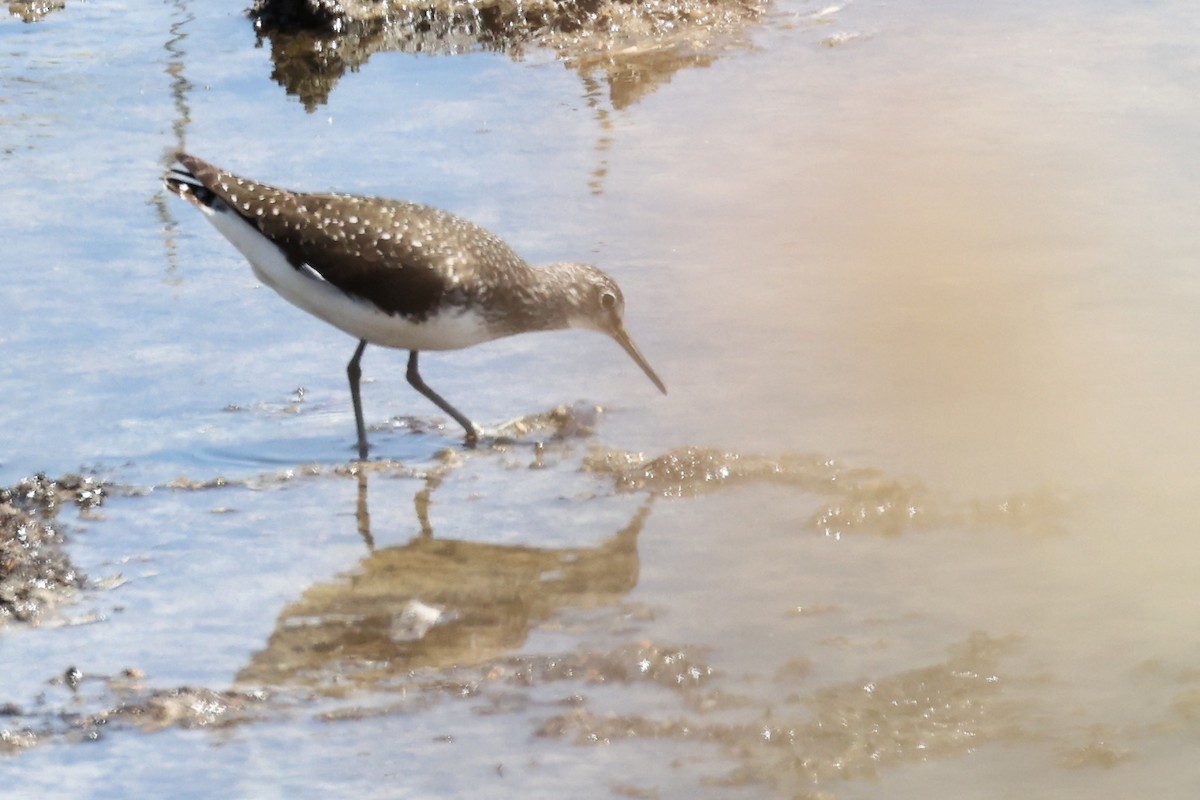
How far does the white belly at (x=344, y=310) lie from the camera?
652 cm

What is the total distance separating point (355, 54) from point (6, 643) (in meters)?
6.70

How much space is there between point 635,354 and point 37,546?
2.65m

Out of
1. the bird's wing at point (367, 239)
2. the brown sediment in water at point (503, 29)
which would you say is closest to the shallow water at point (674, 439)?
the brown sediment in water at point (503, 29)

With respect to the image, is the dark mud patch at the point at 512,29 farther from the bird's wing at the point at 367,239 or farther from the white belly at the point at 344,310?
the white belly at the point at 344,310

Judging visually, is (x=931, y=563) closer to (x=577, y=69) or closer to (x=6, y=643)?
(x=6, y=643)

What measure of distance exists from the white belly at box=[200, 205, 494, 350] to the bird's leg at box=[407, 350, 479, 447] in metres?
0.22

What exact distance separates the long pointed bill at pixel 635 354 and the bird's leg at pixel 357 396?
3.79 ft

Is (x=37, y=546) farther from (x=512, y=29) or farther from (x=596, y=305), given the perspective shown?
(x=512, y=29)

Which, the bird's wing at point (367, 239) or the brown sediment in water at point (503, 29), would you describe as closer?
the bird's wing at point (367, 239)

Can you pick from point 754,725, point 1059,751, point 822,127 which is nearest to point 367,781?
point 754,725

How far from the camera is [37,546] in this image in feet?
18.7

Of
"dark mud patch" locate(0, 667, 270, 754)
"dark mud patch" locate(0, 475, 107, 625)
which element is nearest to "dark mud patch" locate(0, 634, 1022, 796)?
"dark mud patch" locate(0, 667, 270, 754)

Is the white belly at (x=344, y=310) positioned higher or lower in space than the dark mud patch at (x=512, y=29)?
lower

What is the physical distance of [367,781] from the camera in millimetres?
4375
